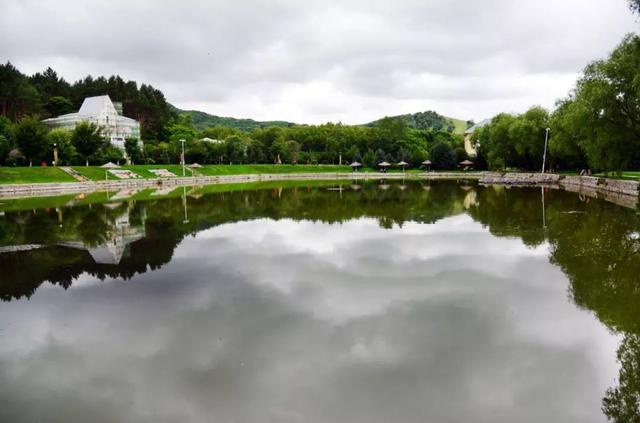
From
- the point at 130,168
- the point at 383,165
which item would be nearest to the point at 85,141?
the point at 130,168

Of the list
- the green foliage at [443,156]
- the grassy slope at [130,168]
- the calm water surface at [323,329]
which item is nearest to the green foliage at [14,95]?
the grassy slope at [130,168]

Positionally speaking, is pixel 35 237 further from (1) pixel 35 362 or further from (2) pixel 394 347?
(2) pixel 394 347

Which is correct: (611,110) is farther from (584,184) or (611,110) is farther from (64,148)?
(64,148)

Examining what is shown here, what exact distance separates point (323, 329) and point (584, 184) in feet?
151

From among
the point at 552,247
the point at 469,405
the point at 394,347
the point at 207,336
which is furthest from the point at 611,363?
the point at 552,247

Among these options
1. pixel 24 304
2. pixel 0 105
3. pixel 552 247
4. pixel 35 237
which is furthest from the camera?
pixel 0 105

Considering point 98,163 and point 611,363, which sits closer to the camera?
point 611,363

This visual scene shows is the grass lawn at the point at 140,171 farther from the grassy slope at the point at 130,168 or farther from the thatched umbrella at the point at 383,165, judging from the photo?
the thatched umbrella at the point at 383,165

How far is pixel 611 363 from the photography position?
6.55 metres

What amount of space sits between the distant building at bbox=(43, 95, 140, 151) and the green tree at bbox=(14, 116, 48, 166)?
3135cm

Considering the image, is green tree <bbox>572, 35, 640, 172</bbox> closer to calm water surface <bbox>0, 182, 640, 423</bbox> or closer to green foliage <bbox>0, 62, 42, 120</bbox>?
calm water surface <bbox>0, 182, 640, 423</bbox>

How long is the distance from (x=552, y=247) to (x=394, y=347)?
32.2ft

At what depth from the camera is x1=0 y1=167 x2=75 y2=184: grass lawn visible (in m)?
43.7

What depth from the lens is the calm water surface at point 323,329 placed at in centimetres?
557
